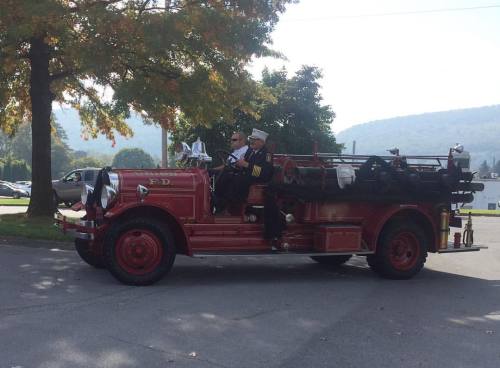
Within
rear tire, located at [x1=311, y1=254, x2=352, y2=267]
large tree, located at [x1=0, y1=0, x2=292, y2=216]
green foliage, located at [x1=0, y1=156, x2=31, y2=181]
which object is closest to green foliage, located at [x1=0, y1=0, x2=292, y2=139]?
large tree, located at [x1=0, y1=0, x2=292, y2=216]

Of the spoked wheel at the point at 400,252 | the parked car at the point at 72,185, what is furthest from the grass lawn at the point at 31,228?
the parked car at the point at 72,185

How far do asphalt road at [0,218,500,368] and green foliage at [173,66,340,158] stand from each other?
56.9ft

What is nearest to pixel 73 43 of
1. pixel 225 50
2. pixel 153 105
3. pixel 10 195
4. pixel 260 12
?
pixel 153 105

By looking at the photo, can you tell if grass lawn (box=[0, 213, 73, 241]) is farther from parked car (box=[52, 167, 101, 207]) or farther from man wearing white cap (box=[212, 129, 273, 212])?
parked car (box=[52, 167, 101, 207])

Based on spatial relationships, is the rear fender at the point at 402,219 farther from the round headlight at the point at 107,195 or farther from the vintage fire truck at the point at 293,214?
the round headlight at the point at 107,195

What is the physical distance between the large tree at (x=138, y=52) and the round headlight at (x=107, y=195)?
14.7 feet

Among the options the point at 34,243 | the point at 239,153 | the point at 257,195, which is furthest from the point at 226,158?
the point at 34,243

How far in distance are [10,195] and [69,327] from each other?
43693 mm

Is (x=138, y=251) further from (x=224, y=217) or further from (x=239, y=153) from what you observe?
(x=239, y=153)

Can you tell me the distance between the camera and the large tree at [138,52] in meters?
11.1

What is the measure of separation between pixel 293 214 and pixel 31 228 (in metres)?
6.22

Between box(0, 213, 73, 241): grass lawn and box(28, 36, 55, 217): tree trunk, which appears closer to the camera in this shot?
box(0, 213, 73, 241): grass lawn

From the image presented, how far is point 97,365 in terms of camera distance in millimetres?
4410

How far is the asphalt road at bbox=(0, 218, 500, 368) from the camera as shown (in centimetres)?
477
